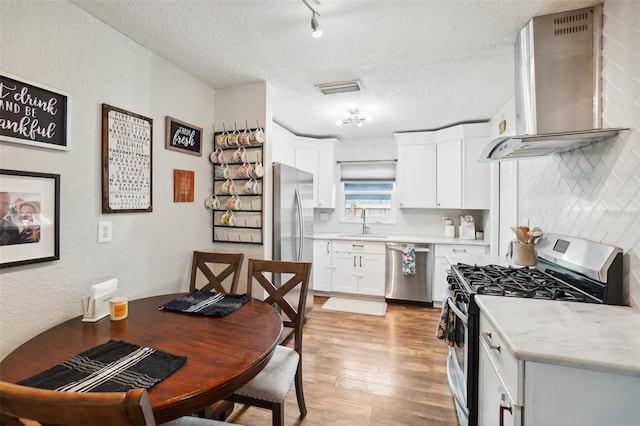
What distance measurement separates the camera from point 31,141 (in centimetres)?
143

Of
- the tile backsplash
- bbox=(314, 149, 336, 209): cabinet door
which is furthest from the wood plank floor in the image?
bbox=(314, 149, 336, 209): cabinet door

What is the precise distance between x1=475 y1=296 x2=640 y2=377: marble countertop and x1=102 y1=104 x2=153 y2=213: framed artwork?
2201mm

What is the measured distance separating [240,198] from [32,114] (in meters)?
1.49

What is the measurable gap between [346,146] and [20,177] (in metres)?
4.09

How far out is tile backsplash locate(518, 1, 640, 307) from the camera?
133 centimetres

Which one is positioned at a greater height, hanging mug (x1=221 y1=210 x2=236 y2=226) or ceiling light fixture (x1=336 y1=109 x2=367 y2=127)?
ceiling light fixture (x1=336 y1=109 x2=367 y2=127)

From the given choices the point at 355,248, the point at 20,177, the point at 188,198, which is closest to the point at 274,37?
the point at 188,198

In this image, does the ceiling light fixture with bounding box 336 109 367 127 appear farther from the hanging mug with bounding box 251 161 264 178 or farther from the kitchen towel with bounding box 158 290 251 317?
the kitchen towel with bounding box 158 290 251 317

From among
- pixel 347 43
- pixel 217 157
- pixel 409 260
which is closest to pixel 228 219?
pixel 217 157

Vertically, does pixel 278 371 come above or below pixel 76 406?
below

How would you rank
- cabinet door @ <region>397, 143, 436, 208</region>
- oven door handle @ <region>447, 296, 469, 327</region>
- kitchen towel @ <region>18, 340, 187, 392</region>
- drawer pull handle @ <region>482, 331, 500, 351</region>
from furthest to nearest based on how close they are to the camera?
1. cabinet door @ <region>397, 143, 436, 208</region>
2. oven door handle @ <region>447, 296, 469, 327</region>
3. drawer pull handle @ <region>482, 331, 500, 351</region>
4. kitchen towel @ <region>18, 340, 187, 392</region>

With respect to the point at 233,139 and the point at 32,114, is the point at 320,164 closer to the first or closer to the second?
the point at 233,139

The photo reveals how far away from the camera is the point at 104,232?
5.97 feet

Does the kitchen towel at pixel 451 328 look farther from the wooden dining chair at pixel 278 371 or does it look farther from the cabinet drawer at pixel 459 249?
the cabinet drawer at pixel 459 249
